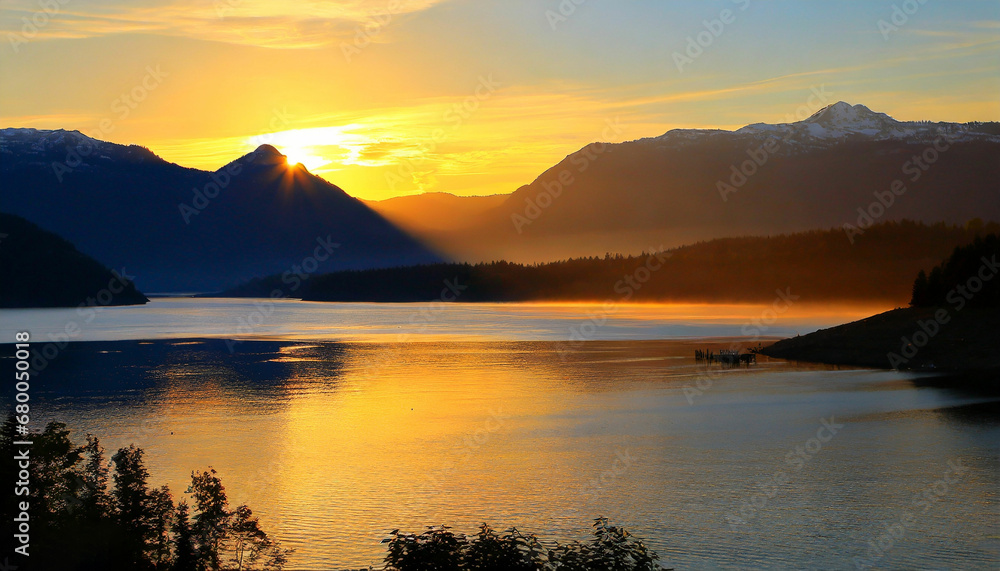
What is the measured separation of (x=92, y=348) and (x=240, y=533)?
85.2 meters

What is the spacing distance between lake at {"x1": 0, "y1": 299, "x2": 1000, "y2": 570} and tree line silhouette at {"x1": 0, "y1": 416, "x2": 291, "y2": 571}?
2.05 metres

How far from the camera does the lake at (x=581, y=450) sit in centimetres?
2591

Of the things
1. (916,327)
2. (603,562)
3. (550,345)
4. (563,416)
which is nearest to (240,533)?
(603,562)

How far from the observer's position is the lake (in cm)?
2591

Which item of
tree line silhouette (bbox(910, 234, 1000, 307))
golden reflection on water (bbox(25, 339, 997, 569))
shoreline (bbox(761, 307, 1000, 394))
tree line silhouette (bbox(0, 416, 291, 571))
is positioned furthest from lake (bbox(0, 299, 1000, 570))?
tree line silhouette (bbox(910, 234, 1000, 307))

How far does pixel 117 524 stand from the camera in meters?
21.9

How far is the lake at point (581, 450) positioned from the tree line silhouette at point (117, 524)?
205 cm

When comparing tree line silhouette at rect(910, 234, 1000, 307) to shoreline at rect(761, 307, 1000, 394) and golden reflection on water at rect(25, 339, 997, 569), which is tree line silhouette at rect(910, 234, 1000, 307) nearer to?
shoreline at rect(761, 307, 1000, 394)

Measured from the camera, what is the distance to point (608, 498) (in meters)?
29.6

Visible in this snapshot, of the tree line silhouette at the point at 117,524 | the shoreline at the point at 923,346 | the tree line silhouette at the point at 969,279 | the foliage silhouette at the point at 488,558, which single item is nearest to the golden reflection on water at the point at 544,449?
the tree line silhouette at the point at 117,524

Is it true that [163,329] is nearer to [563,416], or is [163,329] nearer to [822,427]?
[563,416]

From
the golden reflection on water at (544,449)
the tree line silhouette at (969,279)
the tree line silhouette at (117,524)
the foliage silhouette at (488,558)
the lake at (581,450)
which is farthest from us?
the tree line silhouette at (969,279)

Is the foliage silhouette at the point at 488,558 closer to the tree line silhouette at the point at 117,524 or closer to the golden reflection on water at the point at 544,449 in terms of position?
the tree line silhouette at the point at 117,524

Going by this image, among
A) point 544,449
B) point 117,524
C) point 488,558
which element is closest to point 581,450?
point 544,449
